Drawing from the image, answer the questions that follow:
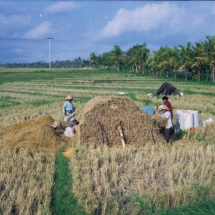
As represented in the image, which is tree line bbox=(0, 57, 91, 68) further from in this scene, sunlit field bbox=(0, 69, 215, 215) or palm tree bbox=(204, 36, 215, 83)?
sunlit field bbox=(0, 69, 215, 215)

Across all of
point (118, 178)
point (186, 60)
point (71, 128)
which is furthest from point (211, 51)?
point (118, 178)

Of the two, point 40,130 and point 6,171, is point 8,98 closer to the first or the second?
point 40,130

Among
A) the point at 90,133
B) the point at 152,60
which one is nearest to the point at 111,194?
the point at 90,133

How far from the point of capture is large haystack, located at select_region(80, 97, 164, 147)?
297 inches

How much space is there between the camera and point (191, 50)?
40094 millimetres

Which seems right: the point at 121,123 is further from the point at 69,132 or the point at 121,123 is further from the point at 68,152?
the point at 68,152

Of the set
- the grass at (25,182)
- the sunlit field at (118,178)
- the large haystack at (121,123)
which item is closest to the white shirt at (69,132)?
the sunlit field at (118,178)

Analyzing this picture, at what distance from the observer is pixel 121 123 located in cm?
763

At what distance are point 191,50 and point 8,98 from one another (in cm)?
2631

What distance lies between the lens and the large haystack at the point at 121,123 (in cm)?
754

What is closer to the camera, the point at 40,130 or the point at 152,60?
the point at 40,130

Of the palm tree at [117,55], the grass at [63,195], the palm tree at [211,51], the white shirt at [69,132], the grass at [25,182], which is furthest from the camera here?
the palm tree at [117,55]

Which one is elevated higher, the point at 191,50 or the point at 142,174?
the point at 191,50

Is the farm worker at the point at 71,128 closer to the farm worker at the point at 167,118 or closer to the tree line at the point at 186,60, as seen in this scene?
the farm worker at the point at 167,118
